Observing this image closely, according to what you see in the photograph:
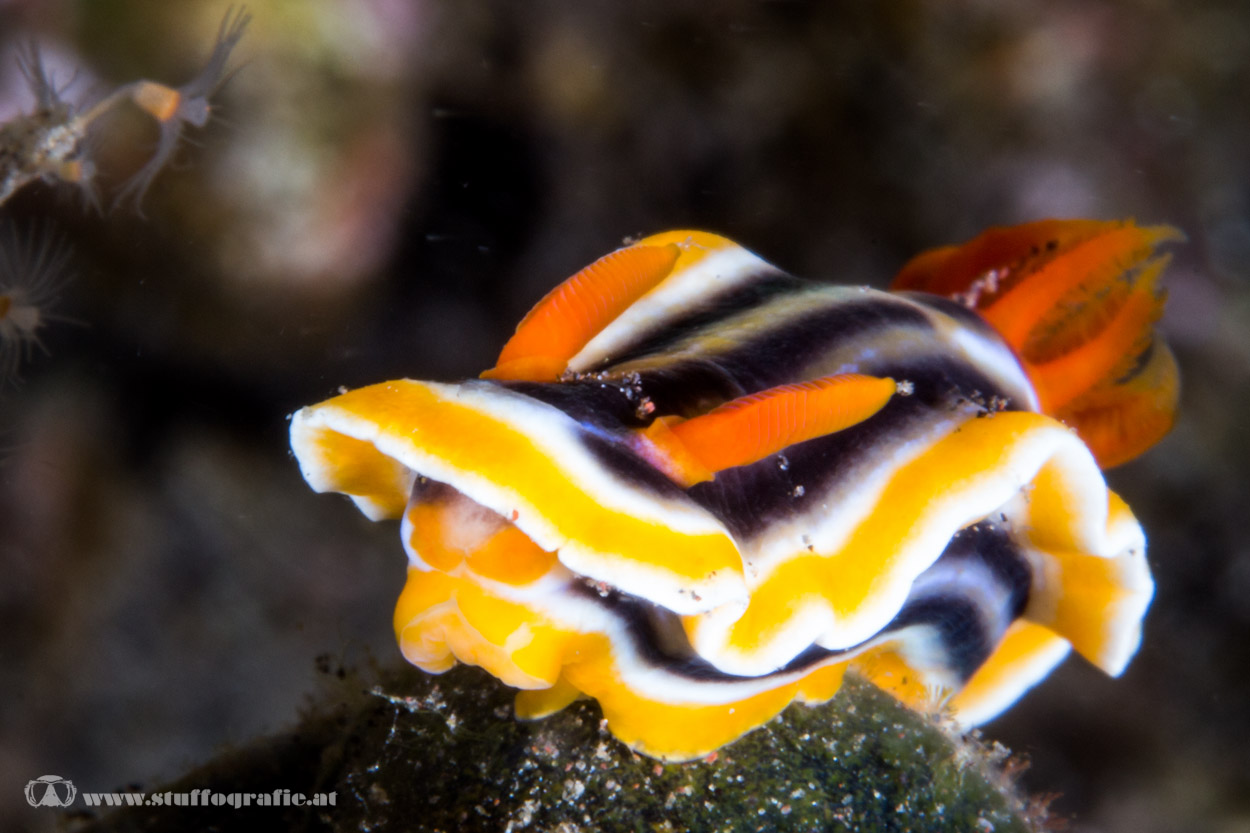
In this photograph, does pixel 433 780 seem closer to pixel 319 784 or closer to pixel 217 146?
pixel 319 784

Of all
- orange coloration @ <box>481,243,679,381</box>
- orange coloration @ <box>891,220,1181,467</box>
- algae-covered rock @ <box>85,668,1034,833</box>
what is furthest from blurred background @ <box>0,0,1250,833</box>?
orange coloration @ <box>481,243,679,381</box>

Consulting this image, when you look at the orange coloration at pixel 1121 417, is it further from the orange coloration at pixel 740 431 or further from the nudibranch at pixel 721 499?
the orange coloration at pixel 740 431

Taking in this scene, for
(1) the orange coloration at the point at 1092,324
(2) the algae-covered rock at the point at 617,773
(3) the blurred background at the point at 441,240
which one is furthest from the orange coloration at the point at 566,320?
(1) the orange coloration at the point at 1092,324

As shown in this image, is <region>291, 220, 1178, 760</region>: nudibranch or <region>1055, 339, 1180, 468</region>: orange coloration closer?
Answer: <region>291, 220, 1178, 760</region>: nudibranch

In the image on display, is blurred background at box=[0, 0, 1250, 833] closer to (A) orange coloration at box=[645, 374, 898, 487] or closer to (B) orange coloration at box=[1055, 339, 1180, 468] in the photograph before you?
(B) orange coloration at box=[1055, 339, 1180, 468]

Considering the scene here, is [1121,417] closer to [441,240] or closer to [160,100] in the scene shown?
[441,240]

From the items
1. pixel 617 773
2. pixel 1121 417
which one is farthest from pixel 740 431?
pixel 1121 417
